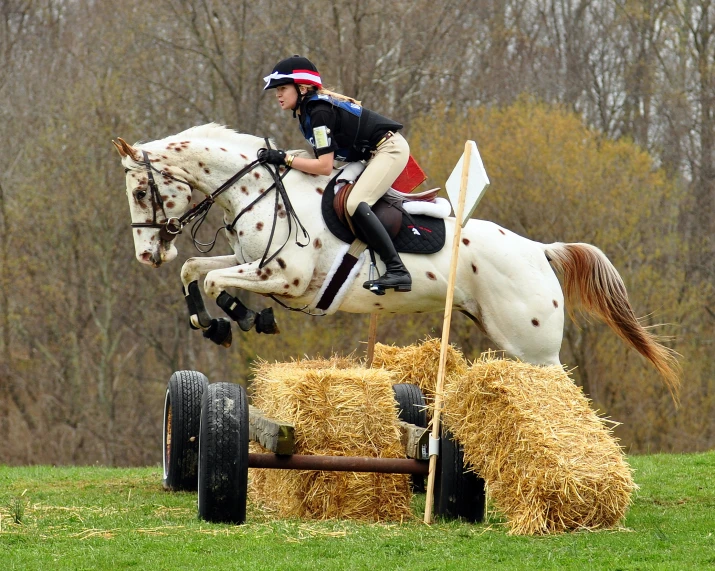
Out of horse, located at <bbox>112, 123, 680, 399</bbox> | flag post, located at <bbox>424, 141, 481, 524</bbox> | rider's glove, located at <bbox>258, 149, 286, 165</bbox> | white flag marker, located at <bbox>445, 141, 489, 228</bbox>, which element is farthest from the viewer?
rider's glove, located at <bbox>258, 149, 286, 165</bbox>

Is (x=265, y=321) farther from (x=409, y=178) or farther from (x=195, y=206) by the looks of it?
(x=409, y=178)

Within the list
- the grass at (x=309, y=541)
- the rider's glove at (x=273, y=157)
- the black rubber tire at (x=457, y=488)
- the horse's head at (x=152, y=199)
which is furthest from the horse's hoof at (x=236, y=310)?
the black rubber tire at (x=457, y=488)

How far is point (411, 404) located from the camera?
25.4ft

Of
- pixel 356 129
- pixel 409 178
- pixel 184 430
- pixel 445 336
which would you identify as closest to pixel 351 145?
pixel 356 129

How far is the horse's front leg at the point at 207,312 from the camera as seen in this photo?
704 centimetres

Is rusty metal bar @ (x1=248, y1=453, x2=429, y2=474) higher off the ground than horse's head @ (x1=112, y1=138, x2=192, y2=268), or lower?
lower

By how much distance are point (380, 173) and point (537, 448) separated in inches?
86.7

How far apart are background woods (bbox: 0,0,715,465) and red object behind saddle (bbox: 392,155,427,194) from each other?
12475 millimetres

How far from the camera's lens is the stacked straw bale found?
666 cm

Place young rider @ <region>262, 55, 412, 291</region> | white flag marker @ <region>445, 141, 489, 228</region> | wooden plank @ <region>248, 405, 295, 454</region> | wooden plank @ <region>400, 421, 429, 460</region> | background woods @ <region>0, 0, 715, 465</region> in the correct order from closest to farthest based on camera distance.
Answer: wooden plank @ <region>248, 405, 295, 454</region> < wooden plank @ <region>400, 421, 429, 460</region> < white flag marker @ <region>445, 141, 489, 228</region> < young rider @ <region>262, 55, 412, 291</region> < background woods @ <region>0, 0, 715, 465</region>

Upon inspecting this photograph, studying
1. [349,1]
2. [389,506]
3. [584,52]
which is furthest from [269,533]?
[584,52]

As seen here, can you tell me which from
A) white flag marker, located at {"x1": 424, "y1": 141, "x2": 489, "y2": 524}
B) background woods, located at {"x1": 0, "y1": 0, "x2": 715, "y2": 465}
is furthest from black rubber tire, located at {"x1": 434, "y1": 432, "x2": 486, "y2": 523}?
background woods, located at {"x1": 0, "y1": 0, "x2": 715, "y2": 465}

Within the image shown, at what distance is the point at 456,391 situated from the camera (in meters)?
6.43

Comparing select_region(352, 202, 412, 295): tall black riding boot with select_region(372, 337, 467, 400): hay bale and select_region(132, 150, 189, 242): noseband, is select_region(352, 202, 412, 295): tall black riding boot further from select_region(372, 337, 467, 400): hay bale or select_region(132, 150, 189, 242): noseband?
select_region(372, 337, 467, 400): hay bale
